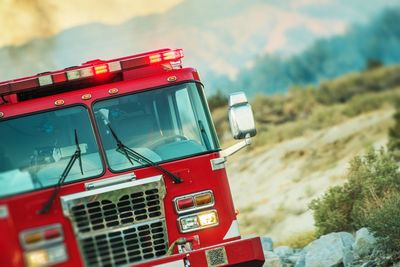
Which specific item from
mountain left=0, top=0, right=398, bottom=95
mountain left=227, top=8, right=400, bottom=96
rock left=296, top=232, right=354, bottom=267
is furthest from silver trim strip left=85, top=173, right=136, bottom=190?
mountain left=0, top=0, right=398, bottom=95

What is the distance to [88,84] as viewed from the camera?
35.1 ft

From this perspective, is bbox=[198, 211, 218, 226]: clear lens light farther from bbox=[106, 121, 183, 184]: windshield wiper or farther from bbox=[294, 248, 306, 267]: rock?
bbox=[294, 248, 306, 267]: rock

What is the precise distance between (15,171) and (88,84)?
5.11 ft

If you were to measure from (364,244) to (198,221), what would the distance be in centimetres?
339

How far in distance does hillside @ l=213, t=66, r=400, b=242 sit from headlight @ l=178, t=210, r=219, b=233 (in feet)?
25.1

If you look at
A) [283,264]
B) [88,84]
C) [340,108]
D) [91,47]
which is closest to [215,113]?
[340,108]

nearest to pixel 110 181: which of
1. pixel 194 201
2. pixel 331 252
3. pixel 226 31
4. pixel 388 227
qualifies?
pixel 194 201

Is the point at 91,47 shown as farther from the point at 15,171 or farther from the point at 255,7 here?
the point at 15,171

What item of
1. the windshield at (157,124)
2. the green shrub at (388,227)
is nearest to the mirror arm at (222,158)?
the windshield at (157,124)

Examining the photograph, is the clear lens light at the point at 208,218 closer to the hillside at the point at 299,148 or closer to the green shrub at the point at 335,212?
the green shrub at the point at 335,212

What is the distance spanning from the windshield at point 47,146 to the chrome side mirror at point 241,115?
1.34 meters

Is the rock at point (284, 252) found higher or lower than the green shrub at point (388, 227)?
lower

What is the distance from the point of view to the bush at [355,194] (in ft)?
46.6

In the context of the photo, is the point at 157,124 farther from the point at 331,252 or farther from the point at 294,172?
the point at 294,172
